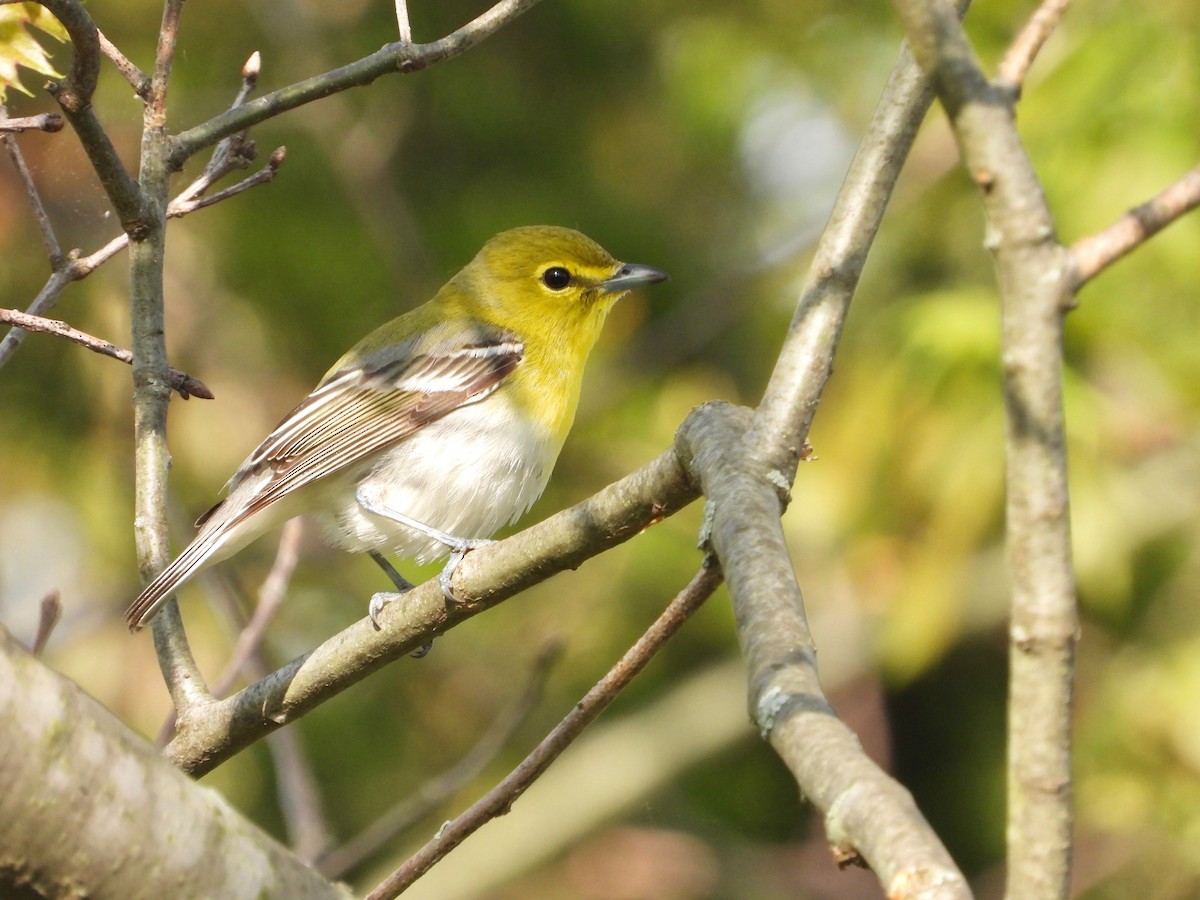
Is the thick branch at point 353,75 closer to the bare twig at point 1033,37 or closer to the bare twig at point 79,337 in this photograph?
the bare twig at point 79,337

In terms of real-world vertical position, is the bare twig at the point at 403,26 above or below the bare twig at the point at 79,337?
above

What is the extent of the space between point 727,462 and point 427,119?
645 centimetres

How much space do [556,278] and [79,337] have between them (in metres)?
2.99

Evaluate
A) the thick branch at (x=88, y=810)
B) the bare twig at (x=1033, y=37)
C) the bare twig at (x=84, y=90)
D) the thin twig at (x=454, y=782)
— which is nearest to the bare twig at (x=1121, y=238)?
the bare twig at (x=1033, y=37)

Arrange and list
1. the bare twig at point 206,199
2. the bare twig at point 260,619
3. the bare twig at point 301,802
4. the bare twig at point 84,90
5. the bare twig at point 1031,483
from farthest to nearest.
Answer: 1. the bare twig at point 301,802
2. the bare twig at point 260,619
3. the bare twig at point 206,199
4. the bare twig at point 84,90
5. the bare twig at point 1031,483

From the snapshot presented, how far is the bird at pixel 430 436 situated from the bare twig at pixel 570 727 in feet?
6.24

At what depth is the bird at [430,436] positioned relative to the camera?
16.1ft

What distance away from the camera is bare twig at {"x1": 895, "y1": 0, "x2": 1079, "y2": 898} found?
1303mm

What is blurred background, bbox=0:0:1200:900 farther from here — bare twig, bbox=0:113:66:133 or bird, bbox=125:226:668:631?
bare twig, bbox=0:113:66:133

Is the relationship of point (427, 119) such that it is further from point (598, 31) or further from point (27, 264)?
point (27, 264)

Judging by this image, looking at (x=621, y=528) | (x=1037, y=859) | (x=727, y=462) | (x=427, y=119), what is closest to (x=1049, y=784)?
(x=1037, y=859)

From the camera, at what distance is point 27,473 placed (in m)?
7.24

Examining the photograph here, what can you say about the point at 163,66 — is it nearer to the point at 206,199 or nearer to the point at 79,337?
the point at 206,199

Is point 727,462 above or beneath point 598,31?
beneath
